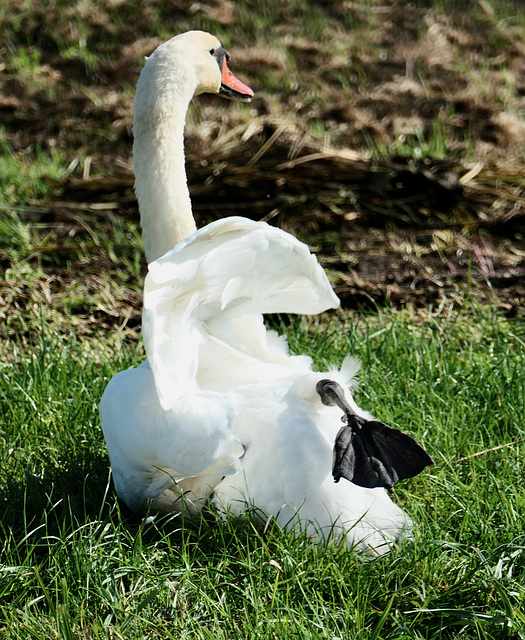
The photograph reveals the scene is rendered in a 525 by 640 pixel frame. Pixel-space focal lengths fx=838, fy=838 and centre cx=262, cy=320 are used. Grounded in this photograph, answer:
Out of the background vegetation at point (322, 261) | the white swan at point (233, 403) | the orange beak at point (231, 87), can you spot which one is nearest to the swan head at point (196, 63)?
the orange beak at point (231, 87)

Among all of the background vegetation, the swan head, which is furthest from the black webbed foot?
the swan head

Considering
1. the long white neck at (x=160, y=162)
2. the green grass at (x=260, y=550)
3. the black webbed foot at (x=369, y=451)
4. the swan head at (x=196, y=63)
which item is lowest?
the green grass at (x=260, y=550)

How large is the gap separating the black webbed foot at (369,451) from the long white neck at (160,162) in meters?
0.89

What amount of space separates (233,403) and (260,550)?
0.47 meters

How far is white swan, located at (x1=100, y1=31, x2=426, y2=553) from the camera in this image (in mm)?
2340

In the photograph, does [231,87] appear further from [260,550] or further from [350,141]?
[350,141]

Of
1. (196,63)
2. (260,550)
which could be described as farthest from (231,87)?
(260,550)

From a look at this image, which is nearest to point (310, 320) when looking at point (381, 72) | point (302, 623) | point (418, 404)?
point (418, 404)

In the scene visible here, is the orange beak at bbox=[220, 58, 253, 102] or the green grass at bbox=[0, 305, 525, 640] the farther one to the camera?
the orange beak at bbox=[220, 58, 253, 102]

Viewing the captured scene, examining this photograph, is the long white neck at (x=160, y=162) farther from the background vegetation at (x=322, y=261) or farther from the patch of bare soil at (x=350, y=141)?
the patch of bare soil at (x=350, y=141)

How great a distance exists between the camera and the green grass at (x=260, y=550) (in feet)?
7.64

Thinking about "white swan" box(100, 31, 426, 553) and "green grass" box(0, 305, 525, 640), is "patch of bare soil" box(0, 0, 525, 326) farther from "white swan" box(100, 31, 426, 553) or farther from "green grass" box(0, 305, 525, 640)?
"white swan" box(100, 31, 426, 553)

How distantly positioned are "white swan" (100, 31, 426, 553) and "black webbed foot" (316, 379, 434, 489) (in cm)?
7

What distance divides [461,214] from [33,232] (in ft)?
9.40
